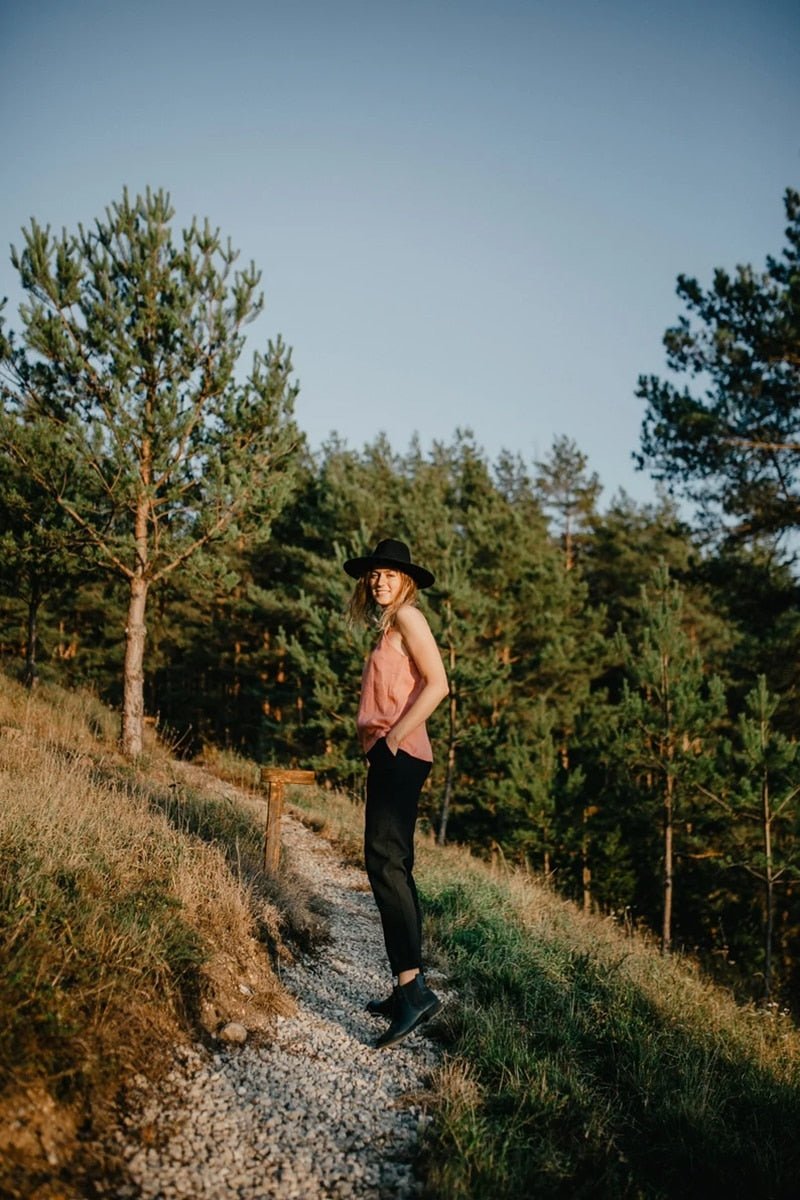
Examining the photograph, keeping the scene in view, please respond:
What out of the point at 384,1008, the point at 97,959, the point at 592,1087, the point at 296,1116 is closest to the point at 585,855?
the point at 384,1008

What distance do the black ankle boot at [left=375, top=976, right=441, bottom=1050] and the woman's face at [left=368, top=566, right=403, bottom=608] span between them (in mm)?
1838

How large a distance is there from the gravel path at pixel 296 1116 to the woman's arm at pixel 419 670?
4.53 feet

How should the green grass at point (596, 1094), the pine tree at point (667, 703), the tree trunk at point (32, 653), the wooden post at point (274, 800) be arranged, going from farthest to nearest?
the tree trunk at point (32, 653) → the pine tree at point (667, 703) → the wooden post at point (274, 800) → the green grass at point (596, 1094)

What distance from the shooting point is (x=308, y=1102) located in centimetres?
273

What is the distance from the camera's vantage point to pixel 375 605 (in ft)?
12.7

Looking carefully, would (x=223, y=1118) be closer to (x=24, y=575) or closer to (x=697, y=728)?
(x=697, y=728)

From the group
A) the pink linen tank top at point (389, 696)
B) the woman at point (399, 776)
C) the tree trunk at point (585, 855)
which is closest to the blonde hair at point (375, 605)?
the woman at point (399, 776)

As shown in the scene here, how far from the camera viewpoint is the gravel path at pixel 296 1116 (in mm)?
2244

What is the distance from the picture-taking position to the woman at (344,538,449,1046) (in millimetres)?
3295

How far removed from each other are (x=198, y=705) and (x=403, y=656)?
28.4 meters

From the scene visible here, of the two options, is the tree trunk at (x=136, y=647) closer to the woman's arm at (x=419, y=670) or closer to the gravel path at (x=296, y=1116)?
the gravel path at (x=296, y=1116)

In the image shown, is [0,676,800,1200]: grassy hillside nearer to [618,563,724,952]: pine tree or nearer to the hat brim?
the hat brim

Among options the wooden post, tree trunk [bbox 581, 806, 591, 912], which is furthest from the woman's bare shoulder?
tree trunk [bbox 581, 806, 591, 912]

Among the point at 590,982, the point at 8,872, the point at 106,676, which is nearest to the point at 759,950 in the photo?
the point at 590,982
